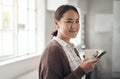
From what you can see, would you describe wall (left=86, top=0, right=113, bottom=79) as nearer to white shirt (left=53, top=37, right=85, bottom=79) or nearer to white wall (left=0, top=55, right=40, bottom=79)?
white wall (left=0, top=55, right=40, bottom=79)

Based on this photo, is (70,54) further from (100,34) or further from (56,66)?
(100,34)

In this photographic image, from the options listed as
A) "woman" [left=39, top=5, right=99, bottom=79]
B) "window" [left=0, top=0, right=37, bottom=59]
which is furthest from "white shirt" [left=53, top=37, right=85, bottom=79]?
"window" [left=0, top=0, right=37, bottom=59]

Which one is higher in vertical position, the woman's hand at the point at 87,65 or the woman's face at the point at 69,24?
the woman's face at the point at 69,24

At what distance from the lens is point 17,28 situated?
8.31 feet

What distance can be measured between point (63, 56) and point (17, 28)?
161cm

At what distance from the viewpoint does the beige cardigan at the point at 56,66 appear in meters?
0.98

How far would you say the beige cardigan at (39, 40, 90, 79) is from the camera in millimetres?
980

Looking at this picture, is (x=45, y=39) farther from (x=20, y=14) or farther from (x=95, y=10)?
(x=95, y=10)

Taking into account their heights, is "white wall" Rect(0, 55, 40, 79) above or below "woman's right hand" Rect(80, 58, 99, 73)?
below

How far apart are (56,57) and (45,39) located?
206 cm

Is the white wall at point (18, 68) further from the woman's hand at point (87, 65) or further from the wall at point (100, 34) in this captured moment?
the woman's hand at point (87, 65)

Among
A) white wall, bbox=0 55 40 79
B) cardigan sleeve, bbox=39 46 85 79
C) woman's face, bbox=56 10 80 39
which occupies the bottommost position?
white wall, bbox=0 55 40 79

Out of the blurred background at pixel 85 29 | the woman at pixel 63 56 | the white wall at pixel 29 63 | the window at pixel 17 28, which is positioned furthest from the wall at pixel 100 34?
the woman at pixel 63 56

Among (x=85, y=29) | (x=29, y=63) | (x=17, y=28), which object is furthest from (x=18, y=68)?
(x=85, y=29)
